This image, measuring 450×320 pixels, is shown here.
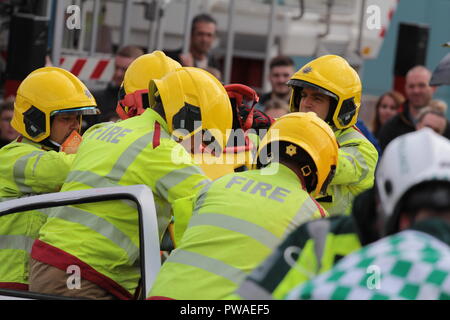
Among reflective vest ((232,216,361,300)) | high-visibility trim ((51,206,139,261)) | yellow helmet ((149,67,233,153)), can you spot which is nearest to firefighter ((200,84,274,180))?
yellow helmet ((149,67,233,153))

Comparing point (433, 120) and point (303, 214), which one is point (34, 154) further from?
point (433, 120)

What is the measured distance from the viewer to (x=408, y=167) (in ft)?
8.42

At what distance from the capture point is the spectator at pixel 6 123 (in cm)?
894

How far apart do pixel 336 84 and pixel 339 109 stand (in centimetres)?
17

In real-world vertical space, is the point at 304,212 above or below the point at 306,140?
below

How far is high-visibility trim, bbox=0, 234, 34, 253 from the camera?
5.21m

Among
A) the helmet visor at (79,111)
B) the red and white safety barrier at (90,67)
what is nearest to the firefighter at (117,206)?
the helmet visor at (79,111)

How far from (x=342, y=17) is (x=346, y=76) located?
24.6ft

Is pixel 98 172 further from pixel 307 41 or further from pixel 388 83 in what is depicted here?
pixel 388 83

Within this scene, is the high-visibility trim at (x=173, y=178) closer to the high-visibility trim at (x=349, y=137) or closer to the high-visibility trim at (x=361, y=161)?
the high-visibility trim at (x=361, y=161)

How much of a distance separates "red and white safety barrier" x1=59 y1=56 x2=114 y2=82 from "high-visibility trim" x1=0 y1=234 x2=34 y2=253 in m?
4.68

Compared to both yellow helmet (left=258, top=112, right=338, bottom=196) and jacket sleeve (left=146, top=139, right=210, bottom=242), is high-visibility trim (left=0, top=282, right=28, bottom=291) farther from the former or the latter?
yellow helmet (left=258, top=112, right=338, bottom=196)

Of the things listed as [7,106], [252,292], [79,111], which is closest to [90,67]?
[7,106]
